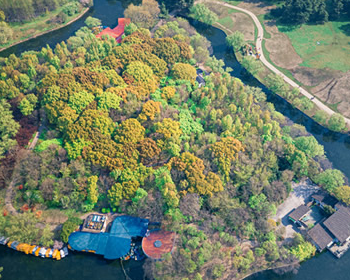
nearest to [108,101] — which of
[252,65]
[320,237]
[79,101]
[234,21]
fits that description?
[79,101]

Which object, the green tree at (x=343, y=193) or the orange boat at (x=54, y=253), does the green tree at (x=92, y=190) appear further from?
the green tree at (x=343, y=193)

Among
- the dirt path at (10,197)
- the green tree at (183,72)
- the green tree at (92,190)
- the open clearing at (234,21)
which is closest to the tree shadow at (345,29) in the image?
the open clearing at (234,21)

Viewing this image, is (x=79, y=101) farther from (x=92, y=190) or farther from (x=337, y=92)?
(x=337, y=92)

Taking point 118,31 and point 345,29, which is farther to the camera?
point 345,29

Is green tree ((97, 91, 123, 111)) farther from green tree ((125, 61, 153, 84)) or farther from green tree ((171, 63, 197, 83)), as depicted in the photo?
green tree ((171, 63, 197, 83))

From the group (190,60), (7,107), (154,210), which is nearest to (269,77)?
(190,60)

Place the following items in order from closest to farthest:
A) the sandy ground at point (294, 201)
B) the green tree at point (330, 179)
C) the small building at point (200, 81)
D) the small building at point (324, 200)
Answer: the sandy ground at point (294, 201), the small building at point (324, 200), the green tree at point (330, 179), the small building at point (200, 81)
